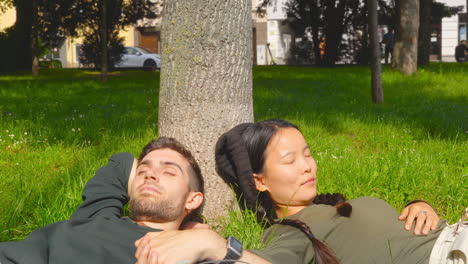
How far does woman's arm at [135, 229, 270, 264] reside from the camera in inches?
96.9

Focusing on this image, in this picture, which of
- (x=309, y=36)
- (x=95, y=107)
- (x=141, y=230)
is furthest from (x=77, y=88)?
(x=309, y=36)

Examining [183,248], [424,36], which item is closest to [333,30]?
[424,36]

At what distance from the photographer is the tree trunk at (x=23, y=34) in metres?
22.9

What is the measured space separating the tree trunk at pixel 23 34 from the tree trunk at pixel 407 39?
14.5m

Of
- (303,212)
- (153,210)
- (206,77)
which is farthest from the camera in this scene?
(206,77)

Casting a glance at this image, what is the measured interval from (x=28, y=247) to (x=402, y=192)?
117 inches

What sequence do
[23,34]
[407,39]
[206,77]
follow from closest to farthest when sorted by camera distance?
[206,77] < [407,39] < [23,34]

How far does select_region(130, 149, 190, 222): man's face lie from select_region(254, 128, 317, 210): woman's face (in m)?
0.49

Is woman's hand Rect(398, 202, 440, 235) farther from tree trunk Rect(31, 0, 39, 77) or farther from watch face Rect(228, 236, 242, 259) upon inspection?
tree trunk Rect(31, 0, 39, 77)

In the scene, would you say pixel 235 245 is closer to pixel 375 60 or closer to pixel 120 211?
pixel 120 211

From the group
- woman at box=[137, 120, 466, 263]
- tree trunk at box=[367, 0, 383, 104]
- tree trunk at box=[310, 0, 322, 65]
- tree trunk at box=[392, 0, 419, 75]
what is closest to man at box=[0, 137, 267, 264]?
woman at box=[137, 120, 466, 263]

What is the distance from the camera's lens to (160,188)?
3.16m

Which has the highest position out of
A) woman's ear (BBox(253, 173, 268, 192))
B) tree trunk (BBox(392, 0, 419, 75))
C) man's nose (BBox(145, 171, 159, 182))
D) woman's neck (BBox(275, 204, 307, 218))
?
tree trunk (BBox(392, 0, 419, 75))

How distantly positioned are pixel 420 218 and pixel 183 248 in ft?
4.80
